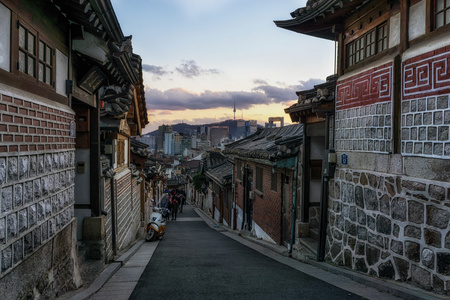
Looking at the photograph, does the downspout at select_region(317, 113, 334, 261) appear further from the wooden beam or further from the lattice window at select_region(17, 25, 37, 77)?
the lattice window at select_region(17, 25, 37, 77)

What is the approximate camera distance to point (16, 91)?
505cm

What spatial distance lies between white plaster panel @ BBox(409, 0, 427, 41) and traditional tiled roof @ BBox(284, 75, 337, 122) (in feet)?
10.2

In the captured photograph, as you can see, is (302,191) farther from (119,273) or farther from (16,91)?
(16,91)

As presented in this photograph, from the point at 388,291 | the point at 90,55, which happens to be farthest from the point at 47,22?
the point at 388,291

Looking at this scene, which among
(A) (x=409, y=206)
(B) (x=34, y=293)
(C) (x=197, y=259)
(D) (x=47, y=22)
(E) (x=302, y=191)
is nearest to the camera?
(B) (x=34, y=293)

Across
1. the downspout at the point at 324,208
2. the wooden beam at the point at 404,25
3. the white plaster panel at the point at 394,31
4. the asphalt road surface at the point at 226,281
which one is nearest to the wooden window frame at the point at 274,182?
the asphalt road surface at the point at 226,281

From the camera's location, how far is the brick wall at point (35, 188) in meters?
4.65

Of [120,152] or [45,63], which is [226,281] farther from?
[120,152]

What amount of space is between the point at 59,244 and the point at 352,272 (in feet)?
20.3

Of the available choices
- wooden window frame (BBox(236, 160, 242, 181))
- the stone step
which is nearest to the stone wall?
the stone step

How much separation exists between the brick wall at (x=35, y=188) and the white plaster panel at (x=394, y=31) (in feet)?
21.5

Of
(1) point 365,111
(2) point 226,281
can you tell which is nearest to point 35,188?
(2) point 226,281

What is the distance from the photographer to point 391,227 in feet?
23.6

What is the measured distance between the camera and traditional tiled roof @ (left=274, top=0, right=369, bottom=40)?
815cm
